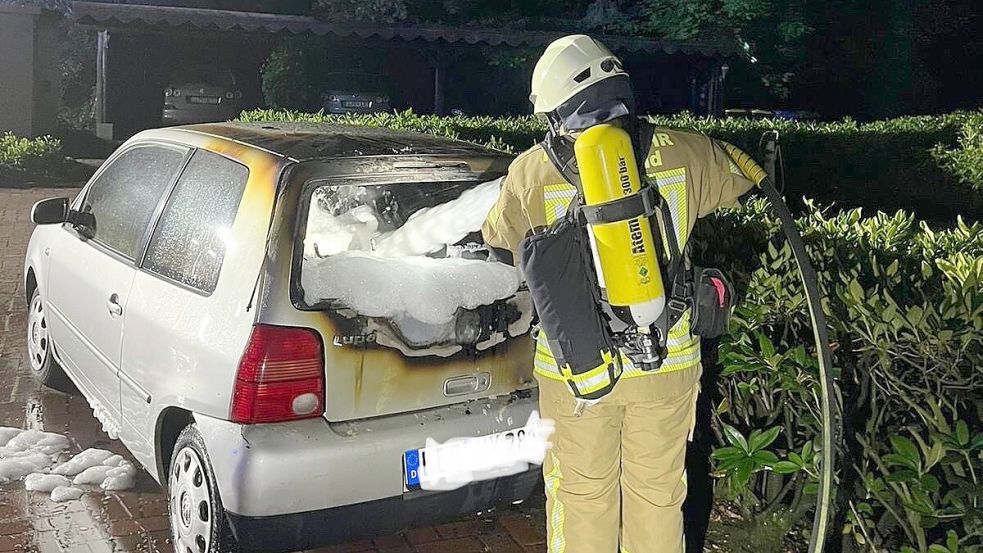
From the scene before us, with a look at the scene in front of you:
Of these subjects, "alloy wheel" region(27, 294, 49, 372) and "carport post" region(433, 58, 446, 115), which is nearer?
"alloy wheel" region(27, 294, 49, 372)

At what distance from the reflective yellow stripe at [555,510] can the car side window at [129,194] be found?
1900mm

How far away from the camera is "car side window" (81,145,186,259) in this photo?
13.3 ft

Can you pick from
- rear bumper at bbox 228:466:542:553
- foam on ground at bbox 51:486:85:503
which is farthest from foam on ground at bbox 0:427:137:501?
rear bumper at bbox 228:466:542:553

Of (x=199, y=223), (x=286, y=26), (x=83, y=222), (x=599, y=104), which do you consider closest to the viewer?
(x=599, y=104)

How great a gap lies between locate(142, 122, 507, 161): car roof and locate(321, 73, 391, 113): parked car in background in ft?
45.3

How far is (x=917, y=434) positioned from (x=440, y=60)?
16367 millimetres

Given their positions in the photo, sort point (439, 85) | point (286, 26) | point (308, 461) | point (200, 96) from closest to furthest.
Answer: point (308, 461), point (286, 26), point (200, 96), point (439, 85)

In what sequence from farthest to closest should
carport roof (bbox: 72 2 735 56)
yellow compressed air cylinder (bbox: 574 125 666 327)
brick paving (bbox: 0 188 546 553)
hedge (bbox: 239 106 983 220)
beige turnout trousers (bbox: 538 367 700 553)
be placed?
carport roof (bbox: 72 2 735 56) < hedge (bbox: 239 106 983 220) < brick paving (bbox: 0 188 546 553) < beige turnout trousers (bbox: 538 367 700 553) < yellow compressed air cylinder (bbox: 574 125 666 327)

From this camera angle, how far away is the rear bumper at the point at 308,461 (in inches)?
121

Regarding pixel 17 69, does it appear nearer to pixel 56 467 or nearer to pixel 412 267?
pixel 56 467

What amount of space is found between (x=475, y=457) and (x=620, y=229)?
1.11m

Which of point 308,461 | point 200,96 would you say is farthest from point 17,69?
point 308,461

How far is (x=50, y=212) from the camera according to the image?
456cm

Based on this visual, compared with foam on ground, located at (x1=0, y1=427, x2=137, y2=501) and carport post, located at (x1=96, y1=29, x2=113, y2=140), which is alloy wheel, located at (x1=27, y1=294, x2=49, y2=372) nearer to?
foam on ground, located at (x1=0, y1=427, x2=137, y2=501)
